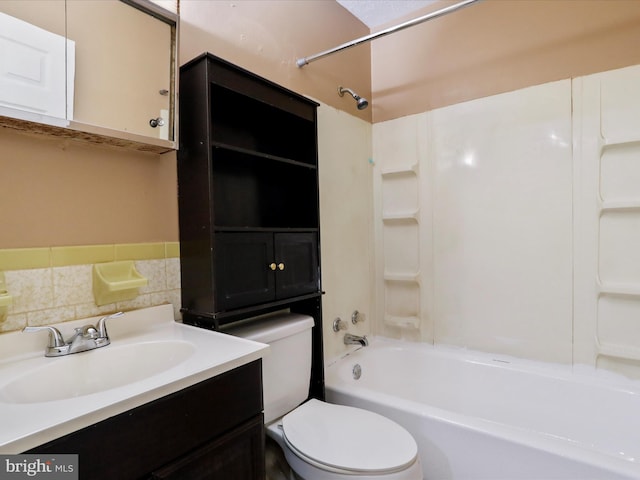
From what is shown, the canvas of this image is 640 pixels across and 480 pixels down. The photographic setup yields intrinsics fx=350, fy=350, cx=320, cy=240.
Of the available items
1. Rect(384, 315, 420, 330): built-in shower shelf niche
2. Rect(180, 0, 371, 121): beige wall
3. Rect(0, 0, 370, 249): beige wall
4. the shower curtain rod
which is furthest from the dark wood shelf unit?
Rect(384, 315, 420, 330): built-in shower shelf niche

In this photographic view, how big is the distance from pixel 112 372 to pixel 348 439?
0.81m

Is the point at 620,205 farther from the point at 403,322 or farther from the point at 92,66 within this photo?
the point at 92,66

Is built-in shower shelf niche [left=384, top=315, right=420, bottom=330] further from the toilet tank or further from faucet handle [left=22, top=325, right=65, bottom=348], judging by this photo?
faucet handle [left=22, top=325, right=65, bottom=348]

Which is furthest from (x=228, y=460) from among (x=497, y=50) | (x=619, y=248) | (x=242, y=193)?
(x=497, y=50)

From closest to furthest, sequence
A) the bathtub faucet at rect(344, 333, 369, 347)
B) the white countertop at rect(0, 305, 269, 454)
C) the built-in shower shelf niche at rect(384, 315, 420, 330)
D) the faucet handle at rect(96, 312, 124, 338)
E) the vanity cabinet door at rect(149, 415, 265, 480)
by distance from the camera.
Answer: the white countertop at rect(0, 305, 269, 454) < the vanity cabinet door at rect(149, 415, 265, 480) < the faucet handle at rect(96, 312, 124, 338) < the bathtub faucet at rect(344, 333, 369, 347) < the built-in shower shelf niche at rect(384, 315, 420, 330)

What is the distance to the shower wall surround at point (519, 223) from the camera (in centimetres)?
167

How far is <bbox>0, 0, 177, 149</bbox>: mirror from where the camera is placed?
96 centimetres

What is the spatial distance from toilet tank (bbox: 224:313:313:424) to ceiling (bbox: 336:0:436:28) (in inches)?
75.5

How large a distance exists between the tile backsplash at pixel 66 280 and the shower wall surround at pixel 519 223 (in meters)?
1.49

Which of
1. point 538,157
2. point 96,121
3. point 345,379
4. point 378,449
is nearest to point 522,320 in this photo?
point 538,157

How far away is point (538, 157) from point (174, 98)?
1.78m

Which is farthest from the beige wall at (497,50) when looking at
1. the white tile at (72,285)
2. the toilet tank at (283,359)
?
the white tile at (72,285)

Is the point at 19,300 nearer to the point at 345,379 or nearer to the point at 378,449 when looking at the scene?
the point at 378,449

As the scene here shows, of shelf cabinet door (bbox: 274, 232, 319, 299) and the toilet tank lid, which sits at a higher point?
shelf cabinet door (bbox: 274, 232, 319, 299)
